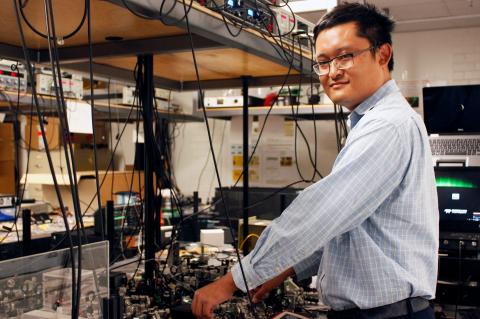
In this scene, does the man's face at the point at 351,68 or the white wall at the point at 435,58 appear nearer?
the man's face at the point at 351,68

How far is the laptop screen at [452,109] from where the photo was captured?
2.62 metres

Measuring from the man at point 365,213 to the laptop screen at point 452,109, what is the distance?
1619 millimetres

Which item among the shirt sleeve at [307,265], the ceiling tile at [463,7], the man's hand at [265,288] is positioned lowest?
the man's hand at [265,288]

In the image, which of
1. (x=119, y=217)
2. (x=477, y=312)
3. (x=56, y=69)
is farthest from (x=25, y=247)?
(x=477, y=312)

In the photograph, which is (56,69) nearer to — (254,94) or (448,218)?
(448,218)

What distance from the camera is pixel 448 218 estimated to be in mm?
2357

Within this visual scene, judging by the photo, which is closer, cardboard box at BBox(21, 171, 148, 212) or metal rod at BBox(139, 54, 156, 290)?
metal rod at BBox(139, 54, 156, 290)

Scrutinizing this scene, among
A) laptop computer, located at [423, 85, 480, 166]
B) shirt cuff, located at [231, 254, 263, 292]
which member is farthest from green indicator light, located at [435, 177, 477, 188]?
shirt cuff, located at [231, 254, 263, 292]

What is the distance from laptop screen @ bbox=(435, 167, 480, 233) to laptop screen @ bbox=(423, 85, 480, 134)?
1.20ft

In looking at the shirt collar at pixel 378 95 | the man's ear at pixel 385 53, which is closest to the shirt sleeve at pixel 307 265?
the shirt collar at pixel 378 95

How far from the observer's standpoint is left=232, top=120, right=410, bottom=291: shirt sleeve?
1002mm

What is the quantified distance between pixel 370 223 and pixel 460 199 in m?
1.45

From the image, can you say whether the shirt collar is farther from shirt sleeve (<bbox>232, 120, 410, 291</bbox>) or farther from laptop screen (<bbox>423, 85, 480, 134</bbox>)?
laptop screen (<bbox>423, 85, 480, 134</bbox>)

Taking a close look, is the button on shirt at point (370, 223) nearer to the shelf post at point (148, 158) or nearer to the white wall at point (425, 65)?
the shelf post at point (148, 158)
